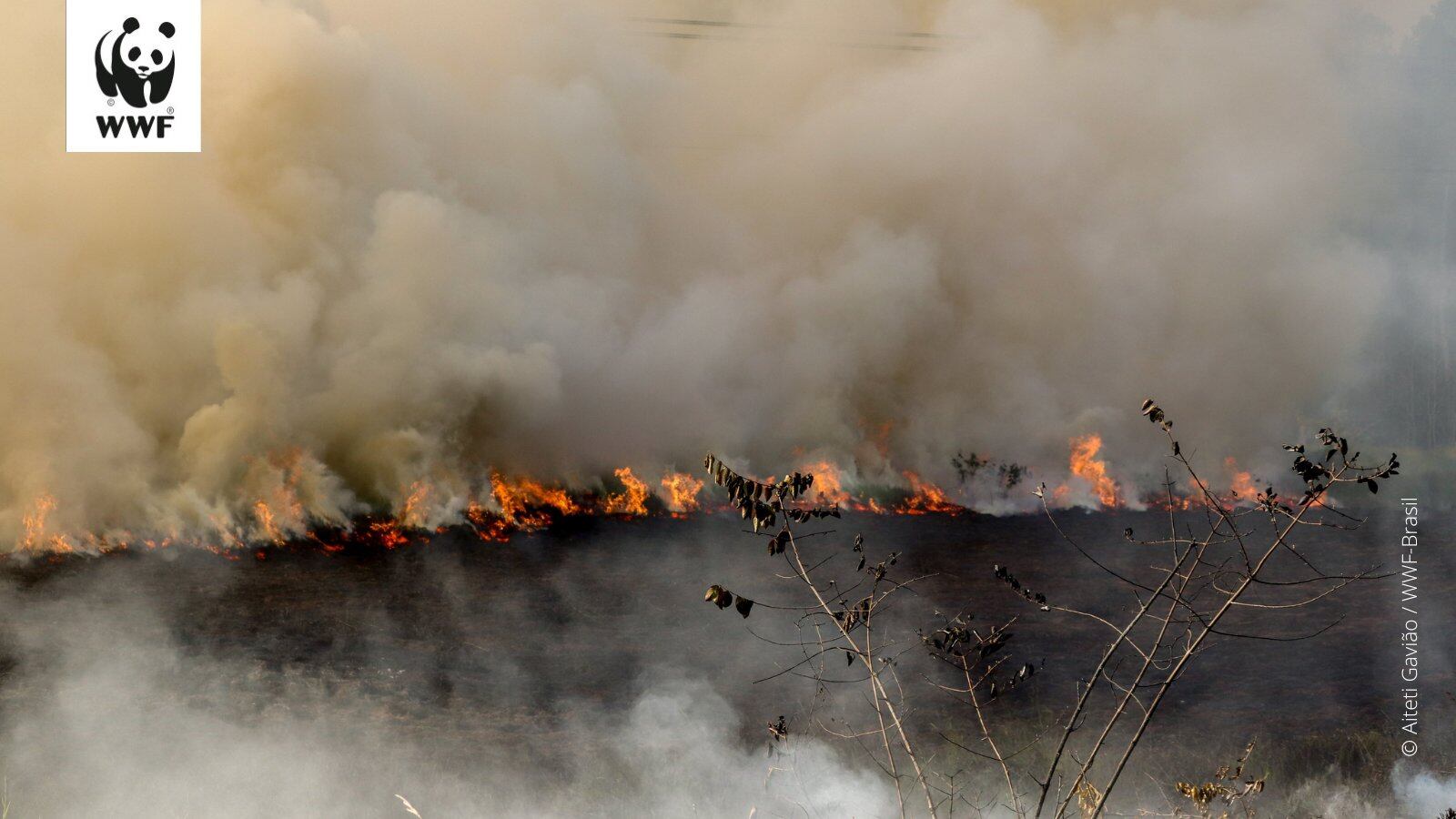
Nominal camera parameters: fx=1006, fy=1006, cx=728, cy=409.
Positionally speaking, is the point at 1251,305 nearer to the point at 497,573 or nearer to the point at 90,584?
the point at 497,573

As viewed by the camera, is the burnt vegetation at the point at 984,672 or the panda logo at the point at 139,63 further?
the burnt vegetation at the point at 984,672

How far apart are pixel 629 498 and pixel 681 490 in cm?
29

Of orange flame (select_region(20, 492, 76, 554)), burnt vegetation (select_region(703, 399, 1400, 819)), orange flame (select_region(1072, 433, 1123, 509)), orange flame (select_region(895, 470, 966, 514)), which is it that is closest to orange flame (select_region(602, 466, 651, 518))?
burnt vegetation (select_region(703, 399, 1400, 819))

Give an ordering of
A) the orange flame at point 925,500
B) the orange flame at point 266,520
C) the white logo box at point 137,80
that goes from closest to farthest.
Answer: the orange flame at point 266,520, the white logo box at point 137,80, the orange flame at point 925,500

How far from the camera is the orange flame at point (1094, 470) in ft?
20.0

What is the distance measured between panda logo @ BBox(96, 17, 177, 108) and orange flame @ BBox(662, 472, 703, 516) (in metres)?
3.19

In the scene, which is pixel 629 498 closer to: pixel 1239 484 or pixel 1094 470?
pixel 1094 470

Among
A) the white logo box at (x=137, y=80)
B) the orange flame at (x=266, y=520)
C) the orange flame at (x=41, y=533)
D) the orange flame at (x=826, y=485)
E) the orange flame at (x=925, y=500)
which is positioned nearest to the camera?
the orange flame at (x=41, y=533)

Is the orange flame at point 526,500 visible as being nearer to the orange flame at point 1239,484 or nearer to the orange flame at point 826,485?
the orange flame at point 826,485

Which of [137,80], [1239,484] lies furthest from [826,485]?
[137,80]

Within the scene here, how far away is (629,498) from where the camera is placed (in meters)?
5.42

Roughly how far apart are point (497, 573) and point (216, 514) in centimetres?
134

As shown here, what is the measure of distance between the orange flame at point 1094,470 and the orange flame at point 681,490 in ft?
7.68

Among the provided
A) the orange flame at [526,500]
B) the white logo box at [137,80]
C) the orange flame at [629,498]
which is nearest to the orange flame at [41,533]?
the white logo box at [137,80]
